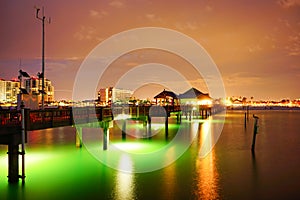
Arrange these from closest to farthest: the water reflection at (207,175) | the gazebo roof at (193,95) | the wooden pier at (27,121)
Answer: the wooden pier at (27,121) → the water reflection at (207,175) → the gazebo roof at (193,95)

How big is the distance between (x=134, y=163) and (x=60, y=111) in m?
8.60

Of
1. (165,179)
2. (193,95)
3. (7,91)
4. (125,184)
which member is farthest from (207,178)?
(7,91)

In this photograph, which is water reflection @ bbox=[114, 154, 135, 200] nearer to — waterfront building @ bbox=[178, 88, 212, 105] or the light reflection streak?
the light reflection streak

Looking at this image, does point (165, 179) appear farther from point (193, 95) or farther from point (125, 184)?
point (193, 95)

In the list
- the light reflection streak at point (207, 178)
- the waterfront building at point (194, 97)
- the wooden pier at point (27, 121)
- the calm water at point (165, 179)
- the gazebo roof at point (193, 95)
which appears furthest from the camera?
the waterfront building at point (194, 97)

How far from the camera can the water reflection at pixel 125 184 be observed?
688 inches

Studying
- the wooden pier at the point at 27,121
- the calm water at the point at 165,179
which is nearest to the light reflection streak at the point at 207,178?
the calm water at the point at 165,179

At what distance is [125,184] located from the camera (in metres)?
19.8

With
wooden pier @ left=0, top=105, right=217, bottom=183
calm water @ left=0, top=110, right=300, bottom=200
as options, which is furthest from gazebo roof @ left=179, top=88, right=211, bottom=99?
wooden pier @ left=0, top=105, right=217, bottom=183

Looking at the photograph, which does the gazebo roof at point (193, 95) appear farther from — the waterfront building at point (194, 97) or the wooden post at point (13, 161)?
the wooden post at point (13, 161)

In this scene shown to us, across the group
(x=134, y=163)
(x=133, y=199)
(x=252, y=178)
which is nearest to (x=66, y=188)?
(x=133, y=199)

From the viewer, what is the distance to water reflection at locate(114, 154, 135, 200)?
57.3 ft

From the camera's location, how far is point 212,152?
33.4 metres

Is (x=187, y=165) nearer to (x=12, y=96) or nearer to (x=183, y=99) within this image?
(x=183, y=99)
